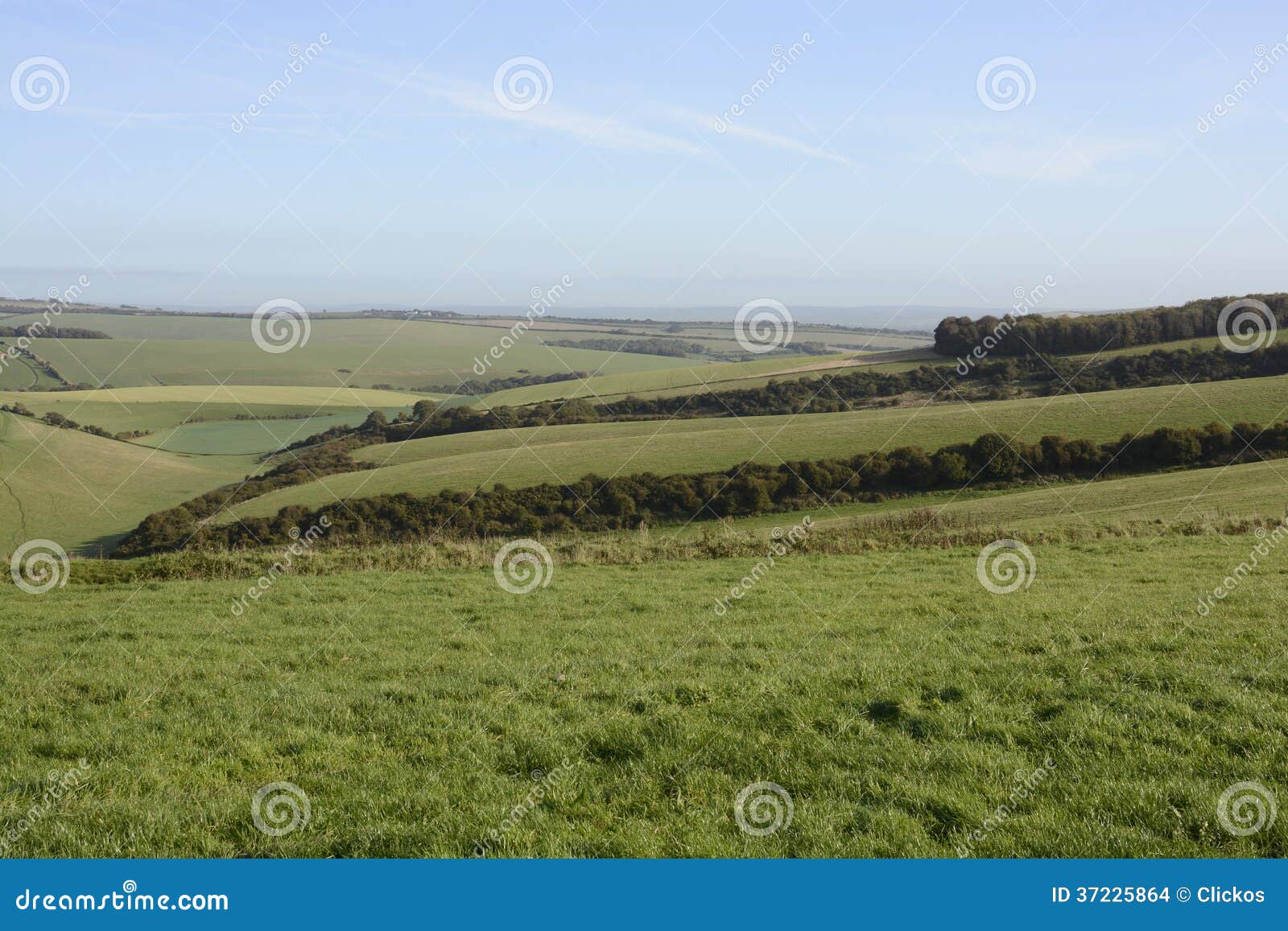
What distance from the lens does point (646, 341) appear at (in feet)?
365

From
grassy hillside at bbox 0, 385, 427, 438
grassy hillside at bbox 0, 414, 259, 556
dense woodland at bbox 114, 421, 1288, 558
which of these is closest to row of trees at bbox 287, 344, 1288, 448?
grassy hillside at bbox 0, 414, 259, 556

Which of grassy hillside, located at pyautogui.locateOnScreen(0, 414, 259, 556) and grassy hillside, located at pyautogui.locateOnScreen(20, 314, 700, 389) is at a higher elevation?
grassy hillside, located at pyautogui.locateOnScreen(20, 314, 700, 389)

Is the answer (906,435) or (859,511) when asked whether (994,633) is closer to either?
(859,511)

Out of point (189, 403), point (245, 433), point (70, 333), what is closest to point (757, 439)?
point (245, 433)

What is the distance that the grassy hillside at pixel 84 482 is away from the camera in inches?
1394

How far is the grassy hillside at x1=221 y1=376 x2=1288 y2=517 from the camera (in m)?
38.8

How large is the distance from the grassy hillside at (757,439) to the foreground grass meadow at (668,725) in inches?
992

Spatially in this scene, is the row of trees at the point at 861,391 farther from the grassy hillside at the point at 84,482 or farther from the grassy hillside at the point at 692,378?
the grassy hillside at the point at 84,482

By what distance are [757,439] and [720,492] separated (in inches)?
430

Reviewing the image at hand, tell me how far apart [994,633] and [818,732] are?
4.27 metres

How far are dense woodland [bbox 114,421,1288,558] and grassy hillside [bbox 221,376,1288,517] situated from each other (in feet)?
7.87

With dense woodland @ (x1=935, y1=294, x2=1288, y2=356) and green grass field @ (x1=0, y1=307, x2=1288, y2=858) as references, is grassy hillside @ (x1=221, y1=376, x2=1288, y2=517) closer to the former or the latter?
dense woodland @ (x1=935, y1=294, x2=1288, y2=356)

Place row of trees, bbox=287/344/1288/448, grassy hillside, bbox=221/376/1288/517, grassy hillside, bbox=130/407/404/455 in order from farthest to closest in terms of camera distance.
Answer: row of trees, bbox=287/344/1288/448 → grassy hillside, bbox=130/407/404/455 → grassy hillside, bbox=221/376/1288/517

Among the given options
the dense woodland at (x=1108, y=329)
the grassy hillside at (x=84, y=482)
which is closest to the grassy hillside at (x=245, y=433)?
the grassy hillside at (x=84, y=482)
